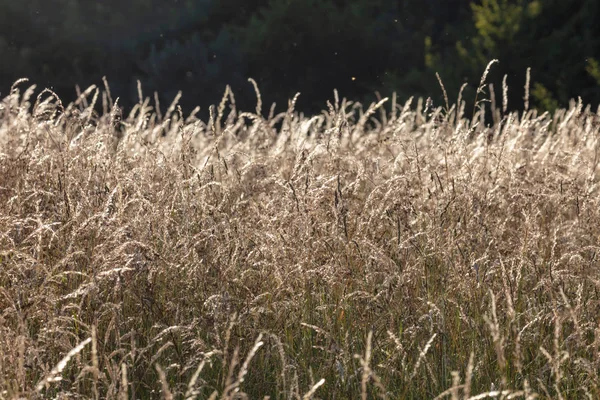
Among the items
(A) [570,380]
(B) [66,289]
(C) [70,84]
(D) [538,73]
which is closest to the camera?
(A) [570,380]

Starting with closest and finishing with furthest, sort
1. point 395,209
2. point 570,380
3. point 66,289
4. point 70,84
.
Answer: point 570,380, point 66,289, point 395,209, point 70,84

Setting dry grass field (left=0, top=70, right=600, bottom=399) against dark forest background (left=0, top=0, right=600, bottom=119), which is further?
dark forest background (left=0, top=0, right=600, bottom=119)

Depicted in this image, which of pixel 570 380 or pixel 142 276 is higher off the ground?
pixel 142 276

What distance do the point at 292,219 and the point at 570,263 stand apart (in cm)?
116

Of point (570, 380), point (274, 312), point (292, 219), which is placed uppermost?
point (292, 219)

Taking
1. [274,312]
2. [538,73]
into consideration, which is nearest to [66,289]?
[274,312]

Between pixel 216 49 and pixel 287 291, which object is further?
pixel 216 49

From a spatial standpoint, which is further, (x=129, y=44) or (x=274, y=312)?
(x=129, y=44)

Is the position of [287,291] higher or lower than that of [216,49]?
lower

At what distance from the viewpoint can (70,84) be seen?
17391 millimetres

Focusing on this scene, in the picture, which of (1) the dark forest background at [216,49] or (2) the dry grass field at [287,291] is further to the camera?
(1) the dark forest background at [216,49]

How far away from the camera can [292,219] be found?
3.44 metres

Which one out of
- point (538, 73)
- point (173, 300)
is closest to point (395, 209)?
point (173, 300)

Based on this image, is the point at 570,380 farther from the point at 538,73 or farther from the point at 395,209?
the point at 538,73
